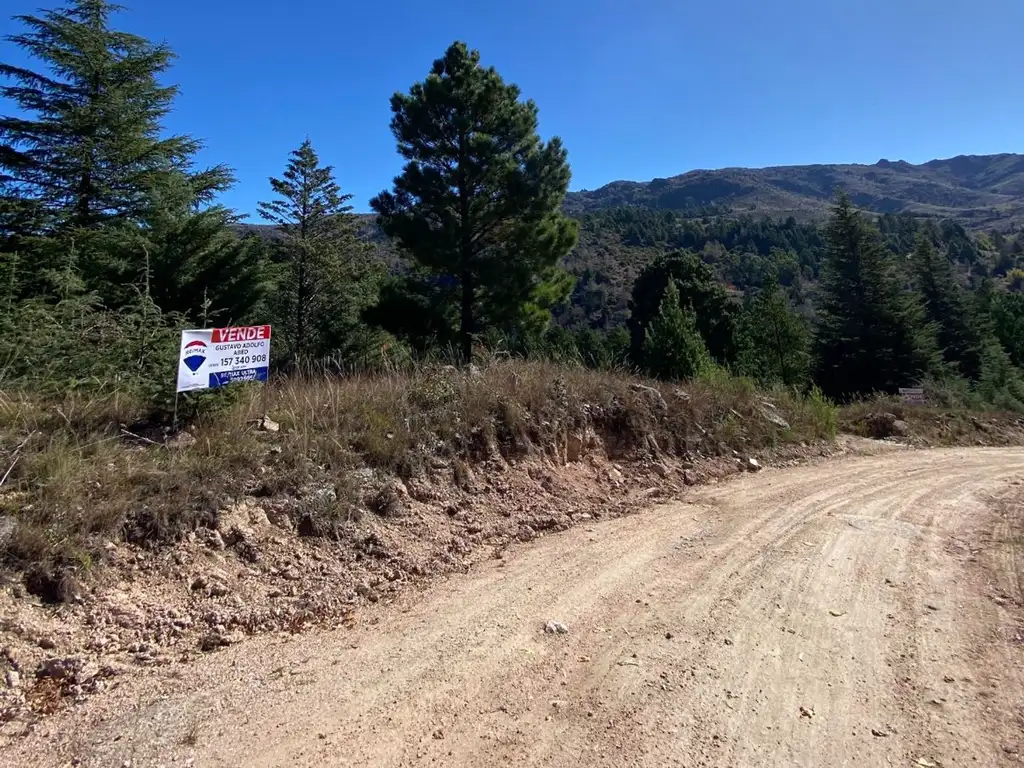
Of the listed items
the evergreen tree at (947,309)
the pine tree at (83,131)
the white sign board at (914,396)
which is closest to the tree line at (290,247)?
the pine tree at (83,131)

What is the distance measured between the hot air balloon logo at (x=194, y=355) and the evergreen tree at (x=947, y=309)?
155 ft

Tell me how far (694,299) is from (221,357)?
3603cm

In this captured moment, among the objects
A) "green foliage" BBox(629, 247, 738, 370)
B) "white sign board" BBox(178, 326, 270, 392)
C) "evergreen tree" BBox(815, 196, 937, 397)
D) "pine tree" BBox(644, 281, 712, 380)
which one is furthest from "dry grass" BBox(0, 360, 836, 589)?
"evergreen tree" BBox(815, 196, 937, 397)

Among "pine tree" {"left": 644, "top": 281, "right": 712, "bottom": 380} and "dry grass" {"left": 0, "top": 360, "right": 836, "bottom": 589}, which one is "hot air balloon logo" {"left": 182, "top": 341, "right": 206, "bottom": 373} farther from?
"pine tree" {"left": 644, "top": 281, "right": 712, "bottom": 380}

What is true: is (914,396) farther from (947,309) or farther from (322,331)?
(947,309)

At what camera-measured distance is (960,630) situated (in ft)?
12.3

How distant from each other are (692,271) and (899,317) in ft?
41.5

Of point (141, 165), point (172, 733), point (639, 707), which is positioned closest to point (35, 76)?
point (141, 165)

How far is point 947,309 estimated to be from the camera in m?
42.2

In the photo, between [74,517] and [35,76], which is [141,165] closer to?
[35,76]

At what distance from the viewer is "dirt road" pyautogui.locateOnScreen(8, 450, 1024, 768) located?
261 centimetres

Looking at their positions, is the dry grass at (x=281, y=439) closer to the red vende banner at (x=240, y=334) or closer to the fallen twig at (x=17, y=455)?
the fallen twig at (x=17, y=455)

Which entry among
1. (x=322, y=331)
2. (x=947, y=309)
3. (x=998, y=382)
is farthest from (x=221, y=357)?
(x=947, y=309)

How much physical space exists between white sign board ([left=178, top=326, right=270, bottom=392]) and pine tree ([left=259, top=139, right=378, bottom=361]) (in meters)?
17.1
